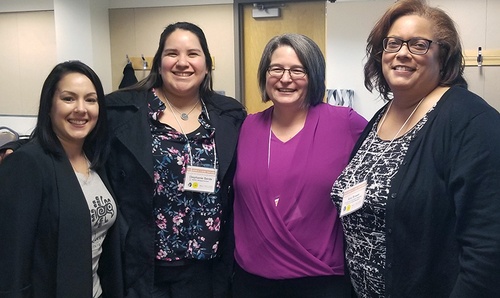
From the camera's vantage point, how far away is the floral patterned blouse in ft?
6.23

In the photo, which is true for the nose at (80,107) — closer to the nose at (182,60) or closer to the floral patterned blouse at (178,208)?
the floral patterned blouse at (178,208)

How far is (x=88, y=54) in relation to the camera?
4.70m

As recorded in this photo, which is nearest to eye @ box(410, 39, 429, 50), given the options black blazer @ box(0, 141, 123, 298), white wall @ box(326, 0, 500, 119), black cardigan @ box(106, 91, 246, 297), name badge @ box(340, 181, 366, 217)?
name badge @ box(340, 181, 366, 217)

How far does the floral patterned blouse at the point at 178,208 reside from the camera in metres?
1.90

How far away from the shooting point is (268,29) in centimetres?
459

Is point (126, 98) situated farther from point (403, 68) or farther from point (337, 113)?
point (403, 68)

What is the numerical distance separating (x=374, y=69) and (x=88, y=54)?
3.65 metres

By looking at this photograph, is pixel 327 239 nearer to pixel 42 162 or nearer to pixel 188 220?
pixel 188 220

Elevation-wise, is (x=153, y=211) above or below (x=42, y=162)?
below

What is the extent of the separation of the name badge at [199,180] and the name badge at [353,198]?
556mm

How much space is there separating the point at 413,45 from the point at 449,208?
52 centimetres

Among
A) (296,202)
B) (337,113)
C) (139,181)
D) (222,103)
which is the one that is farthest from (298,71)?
(139,181)

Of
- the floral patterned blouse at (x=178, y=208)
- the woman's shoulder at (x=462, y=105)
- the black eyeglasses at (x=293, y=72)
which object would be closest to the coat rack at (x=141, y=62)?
the floral patterned blouse at (x=178, y=208)

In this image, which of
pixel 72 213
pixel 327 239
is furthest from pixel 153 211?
pixel 327 239
